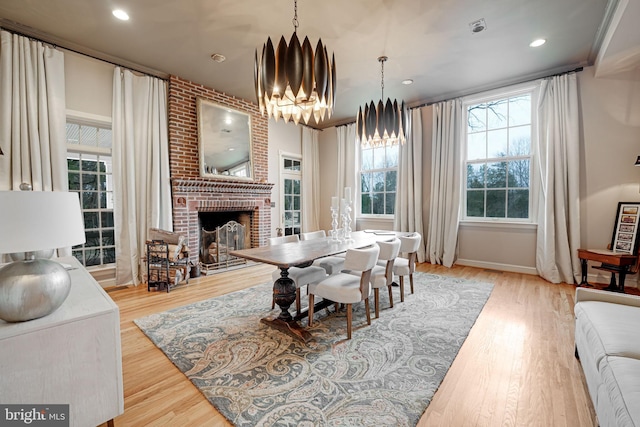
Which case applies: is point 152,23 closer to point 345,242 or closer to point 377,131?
point 377,131

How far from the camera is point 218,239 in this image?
4.54 metres

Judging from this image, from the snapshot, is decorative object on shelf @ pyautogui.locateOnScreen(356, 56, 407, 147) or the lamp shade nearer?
the lamp shade

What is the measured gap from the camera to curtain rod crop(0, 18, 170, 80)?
111 inches

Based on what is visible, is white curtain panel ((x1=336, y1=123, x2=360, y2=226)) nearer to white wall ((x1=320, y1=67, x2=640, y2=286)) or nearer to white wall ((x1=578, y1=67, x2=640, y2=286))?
white wall ((x1=320, y1=67, x2=640, y2=286))

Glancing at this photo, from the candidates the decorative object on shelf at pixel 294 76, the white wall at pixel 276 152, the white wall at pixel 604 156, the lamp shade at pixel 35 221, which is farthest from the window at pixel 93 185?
the white wall at pixel 604 156

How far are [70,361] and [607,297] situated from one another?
3.24 meters

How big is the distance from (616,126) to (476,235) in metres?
2.24

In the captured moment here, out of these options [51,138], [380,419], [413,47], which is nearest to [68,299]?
[380,419]

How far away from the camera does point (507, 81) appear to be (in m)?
4.17

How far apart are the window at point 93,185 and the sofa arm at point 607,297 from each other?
16.9 feet

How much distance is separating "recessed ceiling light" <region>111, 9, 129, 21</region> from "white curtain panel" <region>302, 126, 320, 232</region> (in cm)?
381

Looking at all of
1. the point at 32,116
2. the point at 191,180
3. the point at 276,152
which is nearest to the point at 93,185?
the point at 32,116

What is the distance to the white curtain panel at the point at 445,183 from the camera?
15.3 feet

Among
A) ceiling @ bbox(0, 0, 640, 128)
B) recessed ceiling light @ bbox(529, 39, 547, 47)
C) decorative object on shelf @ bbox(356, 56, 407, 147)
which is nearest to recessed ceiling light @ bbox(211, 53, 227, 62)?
ceiling @ bbox(0, 0, 640, 128)
